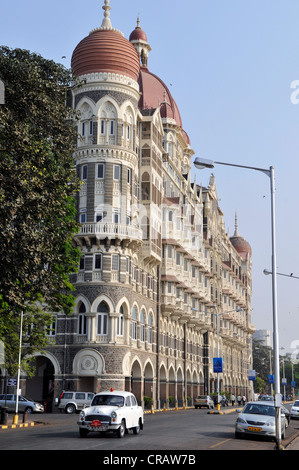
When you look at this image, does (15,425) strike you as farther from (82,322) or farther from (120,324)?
(120,324)

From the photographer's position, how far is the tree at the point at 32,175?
21.7 m

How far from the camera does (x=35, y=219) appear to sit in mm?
22672

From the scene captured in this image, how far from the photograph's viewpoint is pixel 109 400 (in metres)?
24.9

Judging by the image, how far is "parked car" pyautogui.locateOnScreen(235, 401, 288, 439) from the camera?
25.1 meters

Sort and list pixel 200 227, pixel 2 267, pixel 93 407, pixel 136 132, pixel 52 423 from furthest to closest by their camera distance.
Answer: pixel 200 227
pixel 136 132
pixel 52 423
pixel 93 407
pixel 2 267

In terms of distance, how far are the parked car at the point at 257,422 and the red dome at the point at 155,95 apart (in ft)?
171

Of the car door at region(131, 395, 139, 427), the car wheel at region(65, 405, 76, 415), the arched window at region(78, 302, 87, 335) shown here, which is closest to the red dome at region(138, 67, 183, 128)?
the arched window at region(78, 302, 87, 335)

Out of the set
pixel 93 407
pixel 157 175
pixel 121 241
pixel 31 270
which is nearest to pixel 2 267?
pixel 31 270

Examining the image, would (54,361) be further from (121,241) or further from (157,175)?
(157,175)

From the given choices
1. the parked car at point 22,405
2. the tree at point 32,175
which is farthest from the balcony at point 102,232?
the tree at point 32,175

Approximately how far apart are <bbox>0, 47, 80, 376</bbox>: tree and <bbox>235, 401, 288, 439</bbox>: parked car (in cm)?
907

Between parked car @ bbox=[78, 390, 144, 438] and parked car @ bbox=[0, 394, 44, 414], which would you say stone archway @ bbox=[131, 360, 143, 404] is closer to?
parked car @ bbox=[0, 394, 44, 414]

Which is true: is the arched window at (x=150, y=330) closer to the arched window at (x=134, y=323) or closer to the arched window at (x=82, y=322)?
the arched window at (x=134, y=323)

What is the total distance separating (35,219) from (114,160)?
31976 mm
